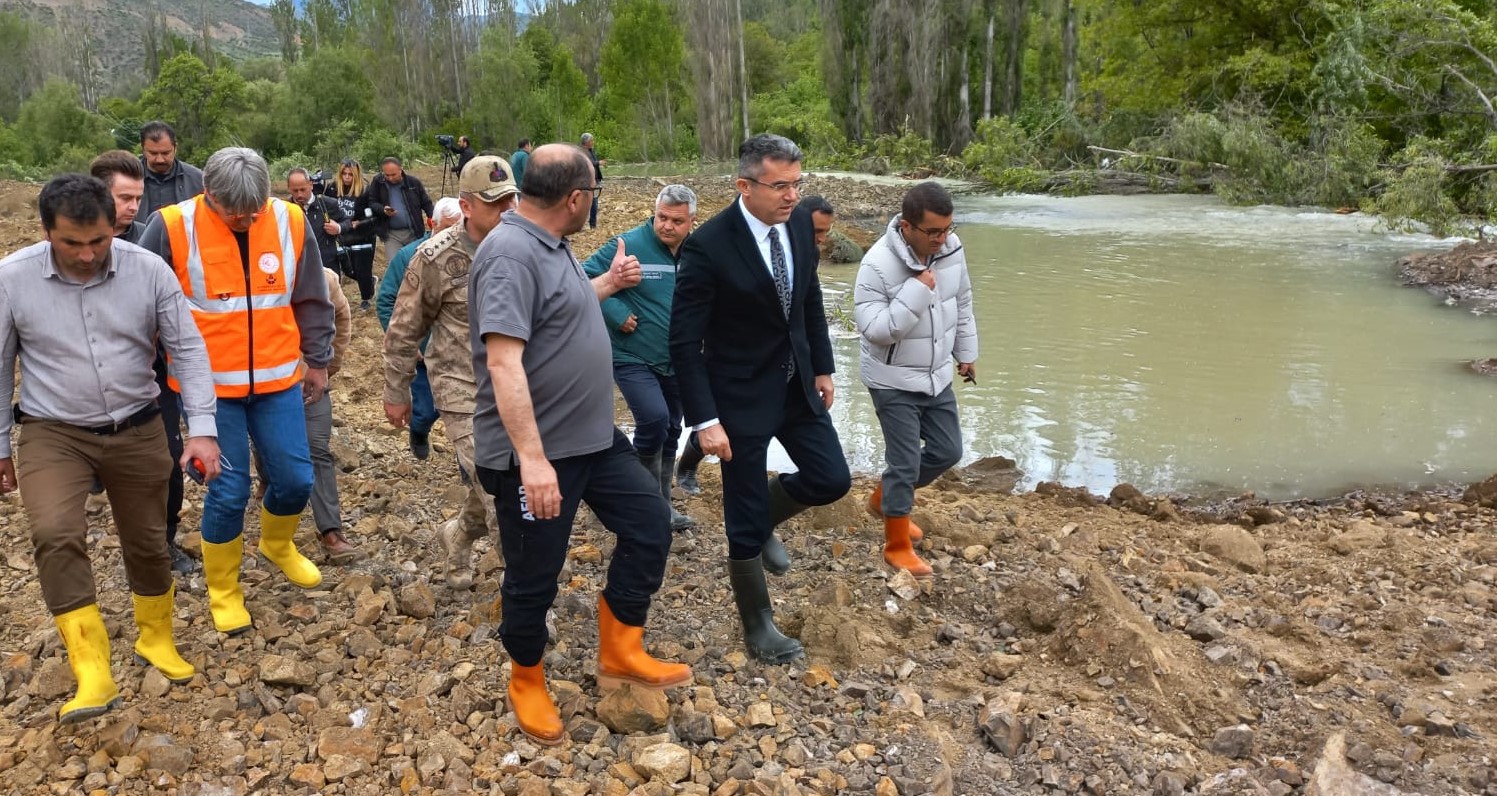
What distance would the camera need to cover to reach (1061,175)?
27594 millimetres

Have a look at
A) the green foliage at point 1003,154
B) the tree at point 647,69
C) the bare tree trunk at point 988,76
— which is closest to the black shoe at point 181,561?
the green foliage at point 1003,154

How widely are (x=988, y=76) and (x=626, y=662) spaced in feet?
134

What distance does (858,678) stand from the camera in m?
3.89

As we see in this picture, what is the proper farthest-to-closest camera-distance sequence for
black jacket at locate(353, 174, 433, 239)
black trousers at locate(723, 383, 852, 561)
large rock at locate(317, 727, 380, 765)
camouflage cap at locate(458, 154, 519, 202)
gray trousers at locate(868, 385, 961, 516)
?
1. black jacket at locate(353, 174, 433, 239)
2. gray trousers at locate(868, 385, 961, 516)
3. camouflage cap at locate(458, 154, 519, 202)
4. black trousers at locate(723, 383, 852, 561)
5. large rock at locate(317, 727, 380, 765)

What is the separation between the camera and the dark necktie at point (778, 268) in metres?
3.81

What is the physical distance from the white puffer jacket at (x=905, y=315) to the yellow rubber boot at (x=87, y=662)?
3.08 meters

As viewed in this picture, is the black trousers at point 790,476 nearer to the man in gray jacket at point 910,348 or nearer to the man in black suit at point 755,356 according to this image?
the man in black suit at point 755,356

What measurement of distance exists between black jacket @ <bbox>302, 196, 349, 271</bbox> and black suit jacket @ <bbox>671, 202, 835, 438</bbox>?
6104 millimetres

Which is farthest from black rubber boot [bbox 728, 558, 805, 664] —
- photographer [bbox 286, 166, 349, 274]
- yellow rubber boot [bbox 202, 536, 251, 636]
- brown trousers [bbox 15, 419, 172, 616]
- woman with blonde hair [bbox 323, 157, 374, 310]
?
woman with blonde hair [bbox 323, 157, 374, 310]

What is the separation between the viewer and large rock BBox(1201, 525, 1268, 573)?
206 inches

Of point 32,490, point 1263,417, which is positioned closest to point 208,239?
point 32,490

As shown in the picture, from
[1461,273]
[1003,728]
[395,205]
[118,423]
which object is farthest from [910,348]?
[1461,273]

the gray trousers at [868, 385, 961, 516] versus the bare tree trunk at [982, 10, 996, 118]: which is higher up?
the bare tree trunk at [982, 10, 996, 118]

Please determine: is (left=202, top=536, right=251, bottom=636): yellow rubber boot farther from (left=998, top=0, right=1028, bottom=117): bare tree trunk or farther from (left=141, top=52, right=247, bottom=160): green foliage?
(left=141, top=52, right=247, bottom=160): green foliage
